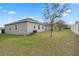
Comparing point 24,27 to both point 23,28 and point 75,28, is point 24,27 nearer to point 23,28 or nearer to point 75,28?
point 23,28

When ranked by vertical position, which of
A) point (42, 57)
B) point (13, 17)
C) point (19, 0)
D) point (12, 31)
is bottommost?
point (42, 57)

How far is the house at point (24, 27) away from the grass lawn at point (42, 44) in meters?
0.06

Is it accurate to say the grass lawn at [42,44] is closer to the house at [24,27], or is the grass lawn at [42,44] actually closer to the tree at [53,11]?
the house at [24,27]

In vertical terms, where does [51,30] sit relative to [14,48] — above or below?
above

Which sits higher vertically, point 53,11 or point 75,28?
point 53,11

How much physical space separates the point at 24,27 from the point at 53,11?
0.39 m

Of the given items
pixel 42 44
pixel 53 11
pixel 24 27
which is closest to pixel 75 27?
pixel 53 11

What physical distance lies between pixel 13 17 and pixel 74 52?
2.65 ft

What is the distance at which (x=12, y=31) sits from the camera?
2.14 metres

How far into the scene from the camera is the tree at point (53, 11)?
2068 millimetres

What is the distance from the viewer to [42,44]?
2.08m

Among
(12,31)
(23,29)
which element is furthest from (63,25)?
(12,31)

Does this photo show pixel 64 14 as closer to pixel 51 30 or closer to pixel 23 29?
pixel 51 30

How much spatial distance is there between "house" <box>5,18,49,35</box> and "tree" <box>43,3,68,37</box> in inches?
4.3
